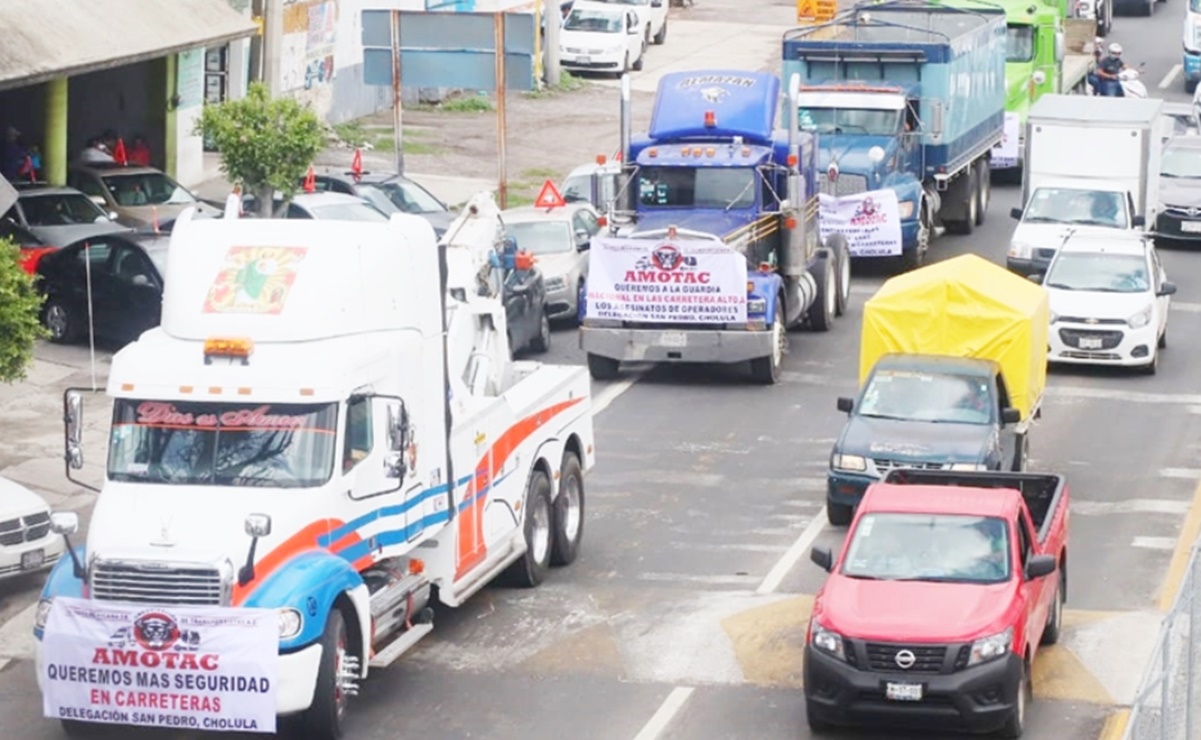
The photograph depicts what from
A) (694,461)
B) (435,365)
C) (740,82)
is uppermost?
(740,82)

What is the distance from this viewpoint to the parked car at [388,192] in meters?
35.3

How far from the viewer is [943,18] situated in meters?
41.3

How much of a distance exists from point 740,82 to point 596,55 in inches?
1047

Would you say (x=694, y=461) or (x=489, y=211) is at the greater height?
(x=489, y=211)

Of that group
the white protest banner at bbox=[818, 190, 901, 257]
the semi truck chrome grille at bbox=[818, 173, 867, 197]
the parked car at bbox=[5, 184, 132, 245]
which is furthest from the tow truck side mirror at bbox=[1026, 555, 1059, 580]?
the semi truck chrome grille at bbox=[818, 173, 867, 197]

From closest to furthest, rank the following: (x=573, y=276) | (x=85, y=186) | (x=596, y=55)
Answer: (x=573, y=276), (x=85, y=186), (x=596, y=55)

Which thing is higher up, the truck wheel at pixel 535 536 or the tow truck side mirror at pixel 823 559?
the tow truck side mirror at pixel 823 559

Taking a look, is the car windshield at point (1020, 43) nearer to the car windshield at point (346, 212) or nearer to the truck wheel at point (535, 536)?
the car windshield at point (346, 212)

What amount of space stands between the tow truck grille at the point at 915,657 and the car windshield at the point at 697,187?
48.2 ft

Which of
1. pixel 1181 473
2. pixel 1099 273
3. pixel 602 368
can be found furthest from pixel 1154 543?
pixel 1099 273

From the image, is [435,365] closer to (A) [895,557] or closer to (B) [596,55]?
(A) [895,557]

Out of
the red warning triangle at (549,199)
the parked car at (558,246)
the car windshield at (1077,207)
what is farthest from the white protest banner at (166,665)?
the car windshield at (1077,207)

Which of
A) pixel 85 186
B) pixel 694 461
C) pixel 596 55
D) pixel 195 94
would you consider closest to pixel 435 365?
pixel 694 461

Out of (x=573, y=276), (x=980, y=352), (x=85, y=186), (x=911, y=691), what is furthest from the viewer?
(x=85, y=186)
